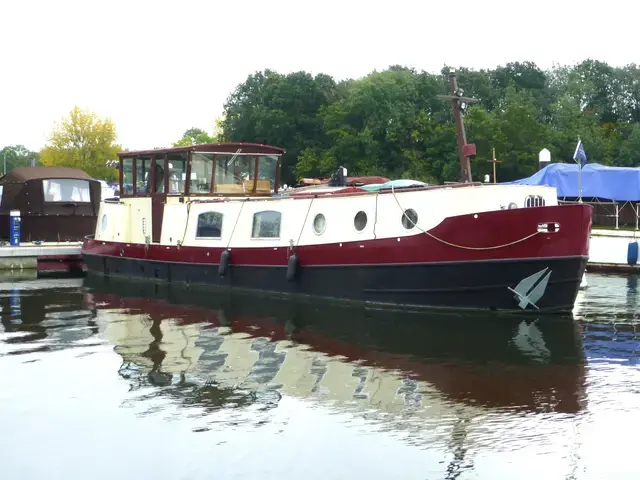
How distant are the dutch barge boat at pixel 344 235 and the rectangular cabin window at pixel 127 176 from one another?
6 cm

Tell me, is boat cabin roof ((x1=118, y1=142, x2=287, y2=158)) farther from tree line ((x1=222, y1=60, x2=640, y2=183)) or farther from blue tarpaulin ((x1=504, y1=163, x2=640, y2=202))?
tree line ((x1=222, y1=60, x2=640, y2=183))

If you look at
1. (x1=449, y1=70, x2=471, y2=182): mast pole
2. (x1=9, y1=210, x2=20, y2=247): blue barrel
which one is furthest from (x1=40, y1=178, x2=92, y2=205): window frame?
(x1=449, y1=70, x2=471, y2=182): mast pole

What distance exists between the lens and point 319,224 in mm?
18953

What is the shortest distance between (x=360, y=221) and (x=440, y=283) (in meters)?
2.30

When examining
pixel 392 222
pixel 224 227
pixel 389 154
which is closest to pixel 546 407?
pixel 392 222

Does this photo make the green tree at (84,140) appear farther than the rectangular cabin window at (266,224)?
Yes

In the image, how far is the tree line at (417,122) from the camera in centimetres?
4962

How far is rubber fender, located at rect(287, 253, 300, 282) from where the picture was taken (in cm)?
1884

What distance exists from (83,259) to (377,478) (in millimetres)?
20488

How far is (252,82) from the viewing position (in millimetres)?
75250

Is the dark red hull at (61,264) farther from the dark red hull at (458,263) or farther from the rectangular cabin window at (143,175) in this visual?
the dark red hull at (458,263)

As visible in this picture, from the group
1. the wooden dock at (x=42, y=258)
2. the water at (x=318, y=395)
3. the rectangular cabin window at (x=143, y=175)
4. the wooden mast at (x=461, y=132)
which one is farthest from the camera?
the wooden dock at (x=42, y=258)

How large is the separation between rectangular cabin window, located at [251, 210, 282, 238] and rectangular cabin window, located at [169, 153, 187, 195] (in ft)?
10.1

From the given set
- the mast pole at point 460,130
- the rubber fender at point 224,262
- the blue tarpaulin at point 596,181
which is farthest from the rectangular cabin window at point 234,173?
the blue tarpaulin at point 596,181
